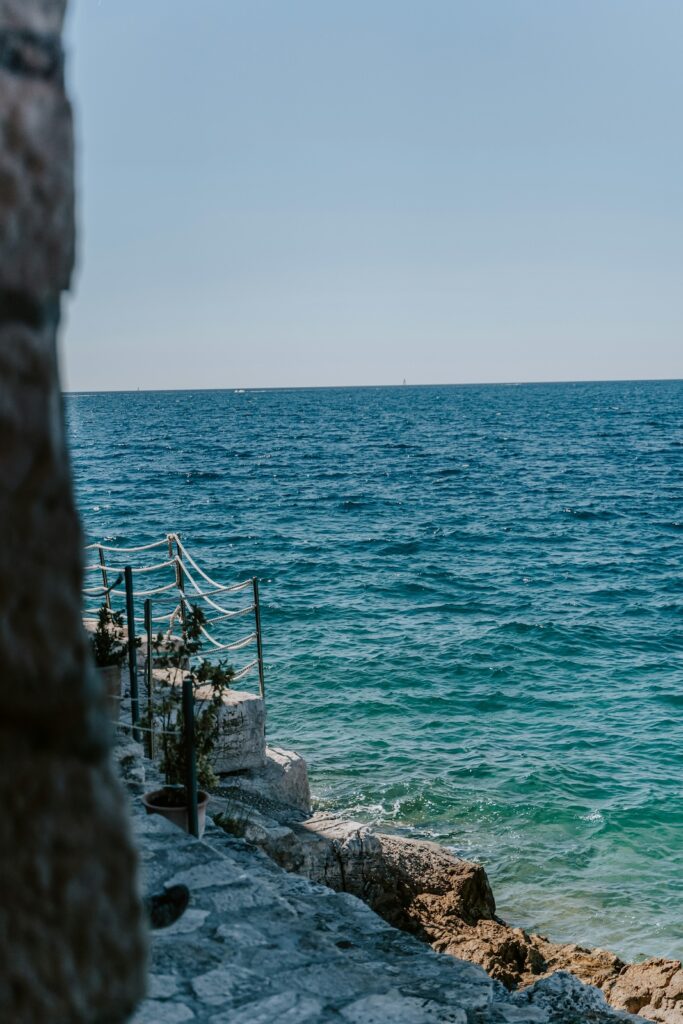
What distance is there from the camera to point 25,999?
898mm

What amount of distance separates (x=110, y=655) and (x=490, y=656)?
949 centimetres

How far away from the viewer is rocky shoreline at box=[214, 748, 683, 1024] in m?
6.55

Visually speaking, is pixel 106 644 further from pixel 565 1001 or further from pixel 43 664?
pixel 43 664

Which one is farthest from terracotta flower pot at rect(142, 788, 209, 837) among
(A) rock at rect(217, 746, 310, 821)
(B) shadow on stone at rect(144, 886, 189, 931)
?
(A) rock at rect(217, 746, 310, 821)

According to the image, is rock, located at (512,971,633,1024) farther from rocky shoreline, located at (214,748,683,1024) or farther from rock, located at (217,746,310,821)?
rock, located at (217,746,310,821)

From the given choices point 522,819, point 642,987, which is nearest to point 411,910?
point 642,987

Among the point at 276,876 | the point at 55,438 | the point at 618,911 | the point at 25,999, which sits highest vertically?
the point at 55,438

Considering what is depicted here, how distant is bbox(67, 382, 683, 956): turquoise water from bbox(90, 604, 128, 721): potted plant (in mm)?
3916

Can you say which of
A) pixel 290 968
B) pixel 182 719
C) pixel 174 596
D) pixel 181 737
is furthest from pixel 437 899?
pixel 174 596

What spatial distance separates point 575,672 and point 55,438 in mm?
14714

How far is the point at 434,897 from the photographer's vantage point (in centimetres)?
732

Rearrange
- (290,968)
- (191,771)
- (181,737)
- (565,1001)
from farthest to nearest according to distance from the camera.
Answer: (181,737)
(191,771)
(565,1001)
(290,968)

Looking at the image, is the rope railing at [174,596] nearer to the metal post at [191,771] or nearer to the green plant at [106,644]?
the green plant at [106,644]

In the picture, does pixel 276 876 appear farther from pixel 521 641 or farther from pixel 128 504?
pixel 128 504
